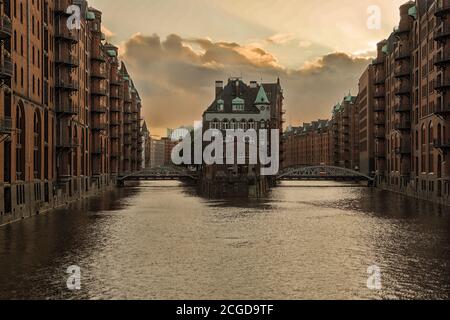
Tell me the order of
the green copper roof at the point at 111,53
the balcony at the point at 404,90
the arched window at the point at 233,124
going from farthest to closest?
the green copper roof at the point at 111,53 → the arched window at the point at 233,124 → the balcony at the point at 404,90

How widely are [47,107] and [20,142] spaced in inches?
439

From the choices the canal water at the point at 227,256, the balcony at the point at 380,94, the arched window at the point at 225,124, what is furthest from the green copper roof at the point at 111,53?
the canal water at the point at 227,256

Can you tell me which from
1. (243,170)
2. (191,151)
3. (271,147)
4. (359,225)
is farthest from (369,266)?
(191,151)

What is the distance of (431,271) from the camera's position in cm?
2684

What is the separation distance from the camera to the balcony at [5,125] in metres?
43.6

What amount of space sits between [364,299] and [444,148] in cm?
4783

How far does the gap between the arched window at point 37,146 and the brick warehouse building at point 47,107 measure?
10 centimetres

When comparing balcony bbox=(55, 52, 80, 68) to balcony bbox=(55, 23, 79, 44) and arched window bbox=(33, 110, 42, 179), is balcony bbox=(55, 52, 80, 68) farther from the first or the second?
arched window bbox=(33, 110, 42, 179)

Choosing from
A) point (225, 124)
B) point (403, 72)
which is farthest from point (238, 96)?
point (403, 72)

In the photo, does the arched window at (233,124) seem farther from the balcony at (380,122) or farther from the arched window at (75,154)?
the arched window at (75,154)

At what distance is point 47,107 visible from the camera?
63.4 meters

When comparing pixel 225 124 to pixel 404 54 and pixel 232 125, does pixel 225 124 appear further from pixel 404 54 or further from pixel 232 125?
pixel 404 54

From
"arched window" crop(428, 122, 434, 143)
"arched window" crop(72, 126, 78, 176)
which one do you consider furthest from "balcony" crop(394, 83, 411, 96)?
"arched window" crop(72, 126, 78, 176)
